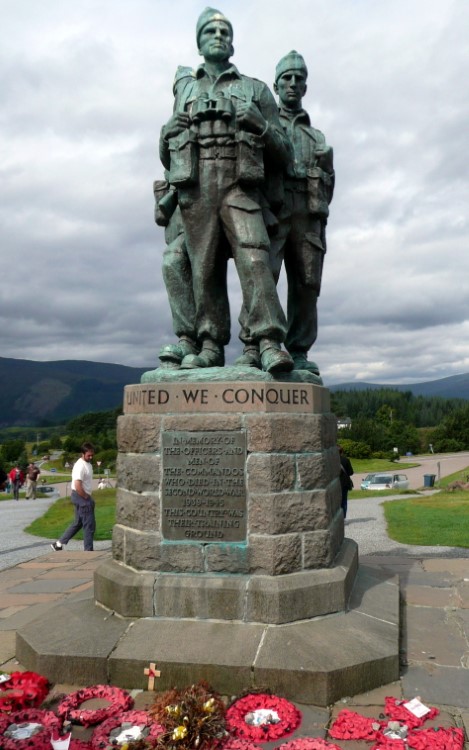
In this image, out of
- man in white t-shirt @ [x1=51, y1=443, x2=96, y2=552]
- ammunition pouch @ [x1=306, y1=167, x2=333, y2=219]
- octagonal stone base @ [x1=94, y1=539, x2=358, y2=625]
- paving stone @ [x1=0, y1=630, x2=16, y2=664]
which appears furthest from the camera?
man in white t-shirt @ [x1=51, y1=443, x2=96, y2=552]

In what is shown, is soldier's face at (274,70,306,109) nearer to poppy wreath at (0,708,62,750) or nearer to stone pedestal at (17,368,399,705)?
stone pedestal at (17,368,399,705)

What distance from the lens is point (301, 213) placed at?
5.25m

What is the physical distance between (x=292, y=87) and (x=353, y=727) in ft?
16.8

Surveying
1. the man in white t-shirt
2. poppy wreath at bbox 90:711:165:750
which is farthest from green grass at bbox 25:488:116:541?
Result: poppy wreath at bbox 90:711:165:750

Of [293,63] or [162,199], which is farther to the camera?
[293,63]

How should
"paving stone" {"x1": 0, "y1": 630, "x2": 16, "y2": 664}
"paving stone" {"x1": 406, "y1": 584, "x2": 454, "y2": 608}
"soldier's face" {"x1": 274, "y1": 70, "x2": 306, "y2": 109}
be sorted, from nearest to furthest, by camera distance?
1. "paving stone" {"x1": 0, "y1": 630, "x2": 16, "y2": 664}
2. "paving stone" {"x1": 406, "y1": 584, "x2": 454, "y2": 608}
3. "soldier's face" {"x1": 274, "y1": 70, "x2": 306, "y2": 109}

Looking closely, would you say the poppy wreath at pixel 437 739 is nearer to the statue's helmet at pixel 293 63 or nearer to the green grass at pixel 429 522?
the statue's helmet at pixel 293 63

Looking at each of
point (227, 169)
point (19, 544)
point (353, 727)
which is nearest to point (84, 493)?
A: point (19, 544)

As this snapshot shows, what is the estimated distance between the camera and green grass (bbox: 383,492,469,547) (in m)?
9.37

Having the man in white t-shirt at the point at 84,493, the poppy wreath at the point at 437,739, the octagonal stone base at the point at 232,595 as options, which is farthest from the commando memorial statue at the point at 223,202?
the man in white t-shirt at the point at 84,493

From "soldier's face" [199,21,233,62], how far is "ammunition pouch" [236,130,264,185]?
71 cm

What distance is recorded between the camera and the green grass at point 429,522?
937 cm

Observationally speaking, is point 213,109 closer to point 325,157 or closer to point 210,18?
point 210,18

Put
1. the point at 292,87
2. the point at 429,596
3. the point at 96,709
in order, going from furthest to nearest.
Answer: the point at 292,87 → the point at 429,596 → the point at 96,709
